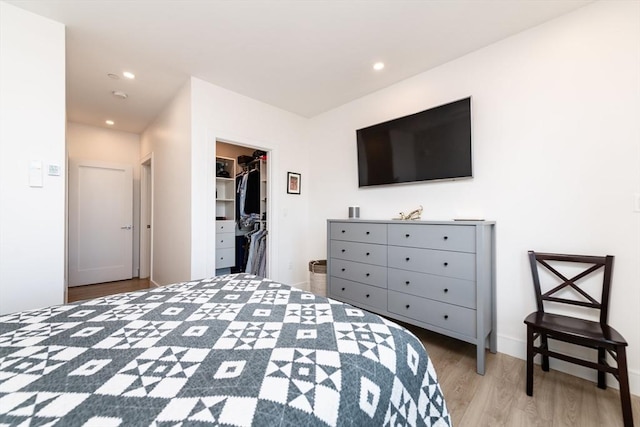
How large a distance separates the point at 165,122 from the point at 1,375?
11.3 ft

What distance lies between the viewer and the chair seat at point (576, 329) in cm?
146

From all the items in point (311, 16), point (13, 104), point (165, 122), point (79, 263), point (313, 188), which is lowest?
point (79, 263)

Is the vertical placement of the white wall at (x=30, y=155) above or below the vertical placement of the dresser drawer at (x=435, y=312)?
above

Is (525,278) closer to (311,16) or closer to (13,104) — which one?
(311,16)

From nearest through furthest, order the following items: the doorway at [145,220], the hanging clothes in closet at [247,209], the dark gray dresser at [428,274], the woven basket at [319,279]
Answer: the dark gray dresser at [428,274] < the woven basket at [319,279] < the hanging clothes in closet at [247,209] < the doorway at [145,220]

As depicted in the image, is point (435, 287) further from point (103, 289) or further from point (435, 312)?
point (103, 289)

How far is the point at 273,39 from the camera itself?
2.21 metres

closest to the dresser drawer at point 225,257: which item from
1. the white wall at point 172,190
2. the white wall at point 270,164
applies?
the white wall at point 172,190

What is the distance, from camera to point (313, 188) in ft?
12.8

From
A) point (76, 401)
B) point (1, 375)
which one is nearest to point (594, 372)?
point (76, 401)

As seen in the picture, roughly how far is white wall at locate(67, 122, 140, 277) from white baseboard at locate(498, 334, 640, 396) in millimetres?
5432

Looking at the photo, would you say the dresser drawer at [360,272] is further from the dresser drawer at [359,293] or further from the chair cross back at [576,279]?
the chair cross back at [576,279]

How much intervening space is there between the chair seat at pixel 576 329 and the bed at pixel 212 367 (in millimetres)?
1110

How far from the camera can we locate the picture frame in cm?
374
